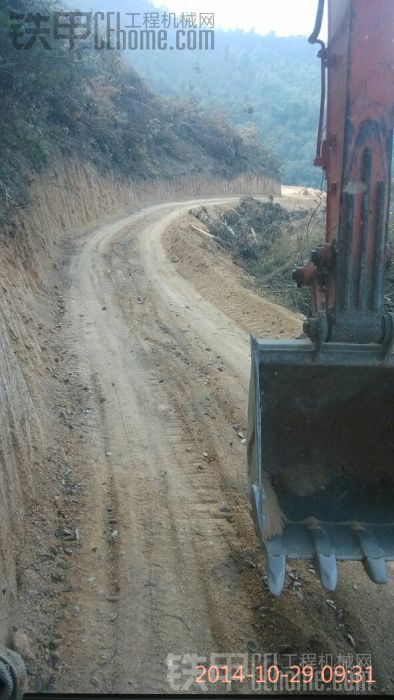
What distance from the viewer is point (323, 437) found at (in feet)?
11.6

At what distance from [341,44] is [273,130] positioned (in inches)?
2294

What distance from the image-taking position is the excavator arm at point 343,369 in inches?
122

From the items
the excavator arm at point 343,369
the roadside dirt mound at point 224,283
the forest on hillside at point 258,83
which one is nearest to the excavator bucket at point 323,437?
the excavator arm at point 343,369

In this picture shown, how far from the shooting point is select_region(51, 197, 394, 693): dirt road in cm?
321

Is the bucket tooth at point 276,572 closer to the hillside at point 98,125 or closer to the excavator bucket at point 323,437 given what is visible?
the excavator bucket at point 323,437

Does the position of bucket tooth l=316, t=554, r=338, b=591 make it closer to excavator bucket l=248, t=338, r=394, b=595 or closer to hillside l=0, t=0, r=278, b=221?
excavator bucket l=248, t=338, r=394, b=595

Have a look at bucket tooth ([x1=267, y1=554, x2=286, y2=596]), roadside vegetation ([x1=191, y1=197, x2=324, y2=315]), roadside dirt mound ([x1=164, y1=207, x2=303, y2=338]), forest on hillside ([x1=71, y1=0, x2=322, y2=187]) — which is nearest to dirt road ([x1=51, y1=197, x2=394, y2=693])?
roadside dirt mound ([x1=164, y1=207, x2=303, y2=338])

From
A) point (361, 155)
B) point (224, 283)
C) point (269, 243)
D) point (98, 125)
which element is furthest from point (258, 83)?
point (361, 155)

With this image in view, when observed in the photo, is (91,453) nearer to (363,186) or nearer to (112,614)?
(112,614)

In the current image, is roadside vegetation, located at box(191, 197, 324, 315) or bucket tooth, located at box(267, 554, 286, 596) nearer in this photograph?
bucket tooth, located at box(267, 554, 286, 596)

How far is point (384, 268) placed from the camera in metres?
3.28

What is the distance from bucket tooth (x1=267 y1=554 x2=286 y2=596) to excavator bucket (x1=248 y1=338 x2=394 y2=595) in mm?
271
